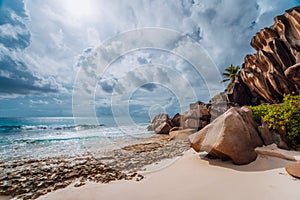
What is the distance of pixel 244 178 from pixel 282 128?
341cm

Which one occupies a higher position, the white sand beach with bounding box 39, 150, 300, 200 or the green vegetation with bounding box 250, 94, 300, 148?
the green vegetation with bounding box 250, 94, 300, 148

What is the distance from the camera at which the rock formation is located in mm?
17297

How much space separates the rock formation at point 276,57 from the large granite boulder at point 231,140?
604 inches

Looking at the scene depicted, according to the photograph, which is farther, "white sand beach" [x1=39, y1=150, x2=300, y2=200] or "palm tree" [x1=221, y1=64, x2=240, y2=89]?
"palm tree" [x1=221, y1=64, x2=240, y2=89]

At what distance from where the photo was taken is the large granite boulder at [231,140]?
434 centimetres

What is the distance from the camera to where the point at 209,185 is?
3.36 meters

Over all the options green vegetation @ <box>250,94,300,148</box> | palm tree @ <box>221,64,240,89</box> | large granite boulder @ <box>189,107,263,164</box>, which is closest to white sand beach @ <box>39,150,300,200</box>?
large granite boulder @ <box>189,107,263,164</box>

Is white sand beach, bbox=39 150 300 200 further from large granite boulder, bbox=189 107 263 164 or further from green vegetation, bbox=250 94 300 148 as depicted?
green vegetation, bbox=250 94 300 148

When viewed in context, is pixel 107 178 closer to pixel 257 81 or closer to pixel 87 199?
pixel 87 199

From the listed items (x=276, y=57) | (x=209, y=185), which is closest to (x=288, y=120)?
(x=209, y=185)

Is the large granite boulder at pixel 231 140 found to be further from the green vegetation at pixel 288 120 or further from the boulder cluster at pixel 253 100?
the green vegetation at pixel 288 120

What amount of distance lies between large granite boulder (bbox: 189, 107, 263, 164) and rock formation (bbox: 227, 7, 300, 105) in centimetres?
1535

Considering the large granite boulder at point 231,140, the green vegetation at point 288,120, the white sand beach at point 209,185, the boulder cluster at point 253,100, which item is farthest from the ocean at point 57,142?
the green vegetation at point 288,120

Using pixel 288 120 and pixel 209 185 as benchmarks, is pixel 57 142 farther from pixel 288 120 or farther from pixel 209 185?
pixel 288 120
